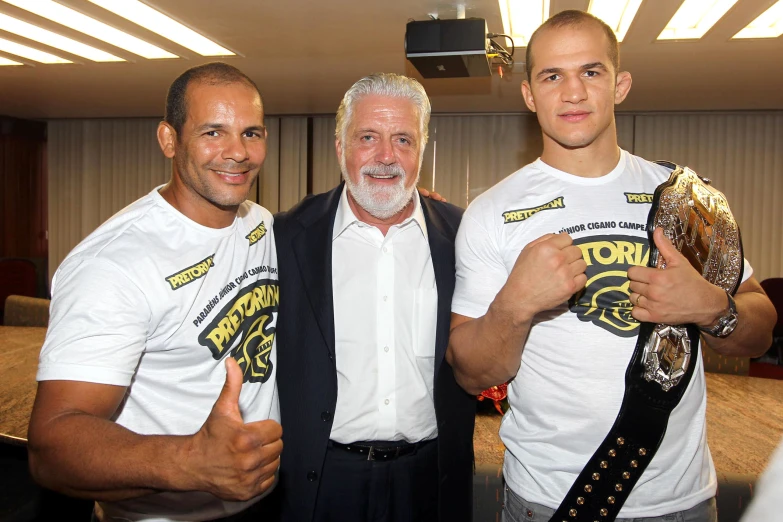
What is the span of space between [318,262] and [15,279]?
656cm

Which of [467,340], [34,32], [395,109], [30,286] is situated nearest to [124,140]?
[30,286]

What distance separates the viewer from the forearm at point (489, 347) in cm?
140

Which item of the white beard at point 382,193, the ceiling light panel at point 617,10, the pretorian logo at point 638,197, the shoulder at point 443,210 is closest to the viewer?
the pretorian logo at point 638,197

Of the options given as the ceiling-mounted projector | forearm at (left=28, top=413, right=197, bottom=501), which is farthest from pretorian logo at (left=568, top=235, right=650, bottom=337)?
the ceiling-mounted projector

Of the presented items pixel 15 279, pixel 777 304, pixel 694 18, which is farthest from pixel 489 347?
pixel 15 279

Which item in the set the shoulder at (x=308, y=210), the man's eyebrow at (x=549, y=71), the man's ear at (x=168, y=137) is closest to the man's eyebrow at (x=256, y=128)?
the man's ear at (x=168, y=137)

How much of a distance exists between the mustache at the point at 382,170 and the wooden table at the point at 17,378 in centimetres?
163

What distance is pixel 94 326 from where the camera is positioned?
4.28ft

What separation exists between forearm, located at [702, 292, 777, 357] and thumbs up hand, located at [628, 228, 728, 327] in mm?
175

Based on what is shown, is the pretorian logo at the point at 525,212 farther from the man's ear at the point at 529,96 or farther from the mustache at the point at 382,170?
the mustache at the point at 382,170

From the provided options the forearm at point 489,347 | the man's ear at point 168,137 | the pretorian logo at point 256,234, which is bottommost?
the forearm at point 489,347

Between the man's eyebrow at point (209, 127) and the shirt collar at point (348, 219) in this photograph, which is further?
the shirt collar at point (348, 219)

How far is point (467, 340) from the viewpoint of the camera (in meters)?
1.51

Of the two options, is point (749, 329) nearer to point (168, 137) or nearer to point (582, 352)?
point (582, 352)
